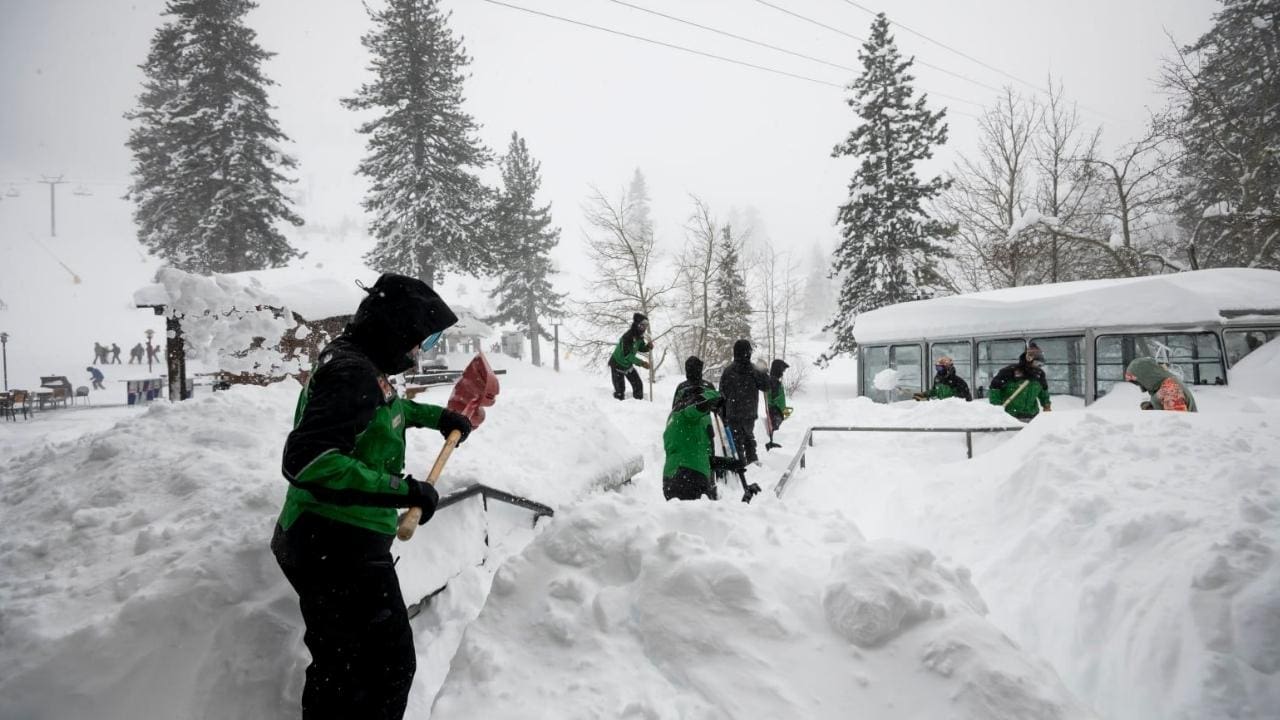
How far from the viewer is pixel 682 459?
538cm

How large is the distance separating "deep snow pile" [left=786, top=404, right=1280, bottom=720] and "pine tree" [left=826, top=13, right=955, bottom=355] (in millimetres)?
18176

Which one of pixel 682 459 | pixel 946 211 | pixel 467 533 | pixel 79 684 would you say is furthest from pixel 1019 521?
pixel 946 211

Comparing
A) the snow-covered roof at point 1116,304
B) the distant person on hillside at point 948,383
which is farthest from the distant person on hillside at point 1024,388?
the snow-covered roof at point 1116,304

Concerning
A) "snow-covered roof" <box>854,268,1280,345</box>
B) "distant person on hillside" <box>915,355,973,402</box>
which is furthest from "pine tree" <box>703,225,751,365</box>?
"distant person on hillside" <box>915,355,973,402</box>

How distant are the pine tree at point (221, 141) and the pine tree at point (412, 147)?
137 inches

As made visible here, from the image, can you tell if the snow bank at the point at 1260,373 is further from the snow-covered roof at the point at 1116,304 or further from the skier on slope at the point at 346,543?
the skier on slope at the point at 346,543

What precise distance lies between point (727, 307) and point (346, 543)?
27.8m

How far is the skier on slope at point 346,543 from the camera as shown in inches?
73.2

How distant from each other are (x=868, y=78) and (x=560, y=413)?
24.2 m

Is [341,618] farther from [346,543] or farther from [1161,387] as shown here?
[1161,387]

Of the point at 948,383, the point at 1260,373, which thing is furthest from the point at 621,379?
the point at 1260,373

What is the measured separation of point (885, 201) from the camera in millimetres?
23094

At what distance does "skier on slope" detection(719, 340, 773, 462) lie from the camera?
875 cm

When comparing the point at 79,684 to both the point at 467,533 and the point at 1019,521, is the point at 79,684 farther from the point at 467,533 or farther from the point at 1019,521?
the point at 1019,521
